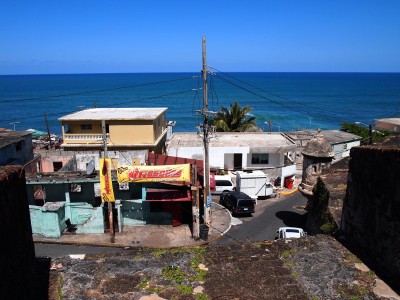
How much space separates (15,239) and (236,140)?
35.3 meters

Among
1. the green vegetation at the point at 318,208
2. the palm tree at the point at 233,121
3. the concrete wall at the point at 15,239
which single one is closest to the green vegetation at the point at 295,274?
the concrete wall at the point at 15,239

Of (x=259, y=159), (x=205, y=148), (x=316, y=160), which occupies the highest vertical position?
(x=205, y=148)

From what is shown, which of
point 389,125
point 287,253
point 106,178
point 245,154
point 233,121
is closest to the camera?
point 287,253

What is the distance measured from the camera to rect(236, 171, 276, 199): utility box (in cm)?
3331

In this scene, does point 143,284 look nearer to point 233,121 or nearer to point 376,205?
point 376,205

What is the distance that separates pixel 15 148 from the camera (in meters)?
32.8

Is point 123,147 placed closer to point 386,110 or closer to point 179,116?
point 179,116

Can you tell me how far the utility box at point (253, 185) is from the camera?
1312 inches

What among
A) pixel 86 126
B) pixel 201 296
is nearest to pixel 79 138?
pixel 86 126

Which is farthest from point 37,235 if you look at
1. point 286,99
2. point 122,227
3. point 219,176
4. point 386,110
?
point 286,99

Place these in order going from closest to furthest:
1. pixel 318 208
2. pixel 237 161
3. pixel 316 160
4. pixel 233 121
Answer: pixel 318 208, pixel 316 160, pixel 237 161, pixel 233 121

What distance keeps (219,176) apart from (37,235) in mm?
18093

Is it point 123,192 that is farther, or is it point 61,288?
point 123,192

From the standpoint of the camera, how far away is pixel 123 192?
2764cm
